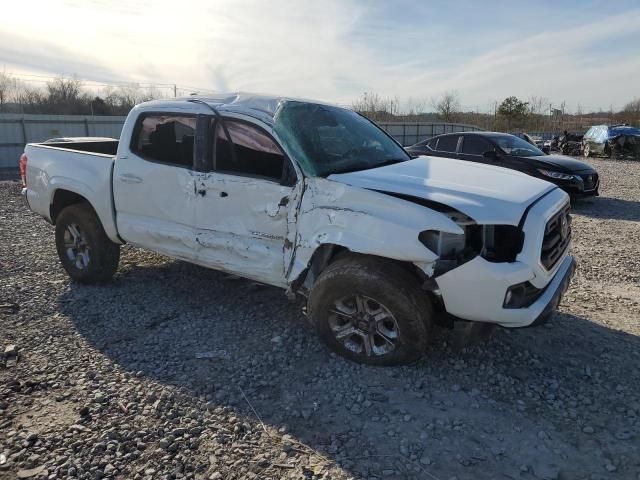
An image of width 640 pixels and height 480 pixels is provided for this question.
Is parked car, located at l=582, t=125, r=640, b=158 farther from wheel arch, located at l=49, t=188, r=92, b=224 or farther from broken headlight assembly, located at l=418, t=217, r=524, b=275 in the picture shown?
wheel arch, located at l=49, t=188, r=92, b=224

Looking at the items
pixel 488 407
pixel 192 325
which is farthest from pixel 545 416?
pixel 192 325

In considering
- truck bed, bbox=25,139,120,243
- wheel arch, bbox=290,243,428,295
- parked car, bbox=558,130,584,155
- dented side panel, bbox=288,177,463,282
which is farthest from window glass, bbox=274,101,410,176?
parked car, bbox=558,130,584,155

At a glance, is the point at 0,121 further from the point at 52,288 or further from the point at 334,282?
the point at 334,282

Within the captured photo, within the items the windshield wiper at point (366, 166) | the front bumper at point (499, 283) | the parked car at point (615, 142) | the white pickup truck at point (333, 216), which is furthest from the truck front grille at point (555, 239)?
the parked car at point (615, 142)

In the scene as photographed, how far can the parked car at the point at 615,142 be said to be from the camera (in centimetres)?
2242

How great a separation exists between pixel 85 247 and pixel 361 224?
11.0 ft

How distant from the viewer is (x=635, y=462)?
2637 mm

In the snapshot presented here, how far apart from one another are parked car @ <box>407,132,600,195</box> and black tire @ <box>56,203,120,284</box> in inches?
295

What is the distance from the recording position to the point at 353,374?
3500mm

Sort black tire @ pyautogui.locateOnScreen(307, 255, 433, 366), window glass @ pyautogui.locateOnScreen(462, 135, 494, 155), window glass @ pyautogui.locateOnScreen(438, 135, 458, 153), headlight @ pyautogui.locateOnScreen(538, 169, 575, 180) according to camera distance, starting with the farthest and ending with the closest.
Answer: window glass @ pyautogui.locateOnScreen(438, 135, 458, 153), window glass @ pyautogui.locateOnScreen(462, 135, 494, 155), headlight @ pyautogui.locateOnScreen(538, 169, 575, 180), black tire @ pyautogui.locateOnScreen(307, 255, 433, 366)

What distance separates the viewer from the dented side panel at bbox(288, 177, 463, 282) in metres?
3.17

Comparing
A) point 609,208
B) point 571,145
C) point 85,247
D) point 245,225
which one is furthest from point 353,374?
point 571,145

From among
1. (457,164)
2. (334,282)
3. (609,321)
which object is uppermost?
(457,164)

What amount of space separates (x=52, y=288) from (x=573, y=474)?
4.98 m
